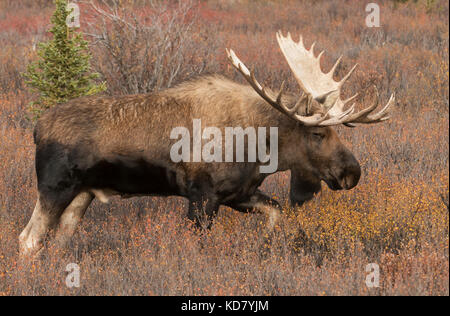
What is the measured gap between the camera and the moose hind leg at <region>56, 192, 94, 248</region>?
14.9 feet

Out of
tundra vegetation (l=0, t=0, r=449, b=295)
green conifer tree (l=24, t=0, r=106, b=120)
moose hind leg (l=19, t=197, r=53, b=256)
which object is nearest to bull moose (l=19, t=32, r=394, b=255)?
moose hind leg (l=19, t=197, r=53, b=256)

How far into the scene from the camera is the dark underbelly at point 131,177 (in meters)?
4.27

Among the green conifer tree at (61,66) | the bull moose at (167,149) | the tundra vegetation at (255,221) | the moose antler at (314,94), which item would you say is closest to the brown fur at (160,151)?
the bull moose at (167,149)

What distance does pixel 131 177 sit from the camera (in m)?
4.38

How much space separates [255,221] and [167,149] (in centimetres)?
103

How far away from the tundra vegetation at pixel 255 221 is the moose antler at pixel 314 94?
785 mm

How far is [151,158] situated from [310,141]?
4.04ft

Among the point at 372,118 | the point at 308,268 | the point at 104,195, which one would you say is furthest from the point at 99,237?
the point at 372,118

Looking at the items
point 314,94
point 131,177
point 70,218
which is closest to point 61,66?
point 70,218

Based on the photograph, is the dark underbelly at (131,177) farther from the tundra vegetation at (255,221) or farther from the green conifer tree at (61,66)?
the green conifer tree at (61,66)

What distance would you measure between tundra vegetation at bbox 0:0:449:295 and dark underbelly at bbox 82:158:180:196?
11.7 inches

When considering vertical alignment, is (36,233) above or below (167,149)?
below

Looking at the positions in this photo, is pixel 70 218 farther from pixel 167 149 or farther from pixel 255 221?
pixel 255 221

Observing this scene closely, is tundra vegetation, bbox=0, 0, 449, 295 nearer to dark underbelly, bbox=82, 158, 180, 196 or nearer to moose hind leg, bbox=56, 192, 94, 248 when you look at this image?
moose hind leg, bbox=56, 192, 94, 248
